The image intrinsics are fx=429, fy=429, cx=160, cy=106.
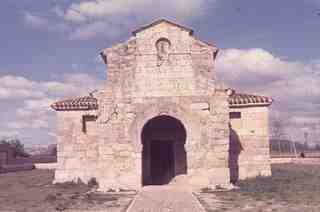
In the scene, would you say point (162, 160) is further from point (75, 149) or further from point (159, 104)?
point (159, 104)

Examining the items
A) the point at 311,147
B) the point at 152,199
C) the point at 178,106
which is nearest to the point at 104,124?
the point at 178,106

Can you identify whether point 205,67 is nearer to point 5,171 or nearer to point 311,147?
point 5,171

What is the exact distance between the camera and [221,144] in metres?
19.0

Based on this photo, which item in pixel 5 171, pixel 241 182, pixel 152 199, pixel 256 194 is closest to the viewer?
pixel 152 199

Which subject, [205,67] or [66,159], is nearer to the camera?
[205,67]

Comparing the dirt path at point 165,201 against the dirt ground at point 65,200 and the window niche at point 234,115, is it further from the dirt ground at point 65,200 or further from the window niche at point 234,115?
Result: the window niche at point 234,115

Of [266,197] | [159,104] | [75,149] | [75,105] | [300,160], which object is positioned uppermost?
[75,105]

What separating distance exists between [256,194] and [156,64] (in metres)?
→ 7.25

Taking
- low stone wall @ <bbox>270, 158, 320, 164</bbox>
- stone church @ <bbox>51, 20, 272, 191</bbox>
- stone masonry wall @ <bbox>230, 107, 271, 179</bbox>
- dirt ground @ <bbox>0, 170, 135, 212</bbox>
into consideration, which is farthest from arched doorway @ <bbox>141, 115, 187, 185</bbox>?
low stone wall @ <bbox>270, 158, 320, 164</bbox>

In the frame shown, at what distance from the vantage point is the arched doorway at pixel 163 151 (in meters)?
22.2

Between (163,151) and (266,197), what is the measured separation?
9.06 metres

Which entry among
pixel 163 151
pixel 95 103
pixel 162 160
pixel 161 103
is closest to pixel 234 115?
pixel 163 151

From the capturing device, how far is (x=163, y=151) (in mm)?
24141

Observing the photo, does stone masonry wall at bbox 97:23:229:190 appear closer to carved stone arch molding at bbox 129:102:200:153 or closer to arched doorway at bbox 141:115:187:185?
carved stone arch molding at bbox 129:102:200:153
